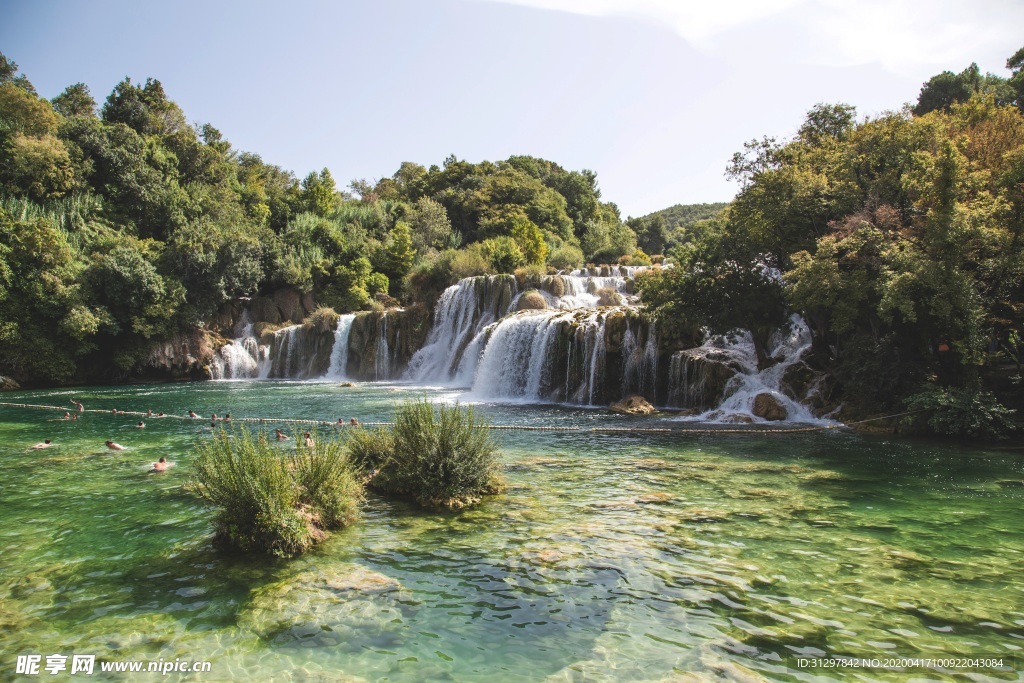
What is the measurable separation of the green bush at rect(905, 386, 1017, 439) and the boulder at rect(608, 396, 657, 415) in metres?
7.38

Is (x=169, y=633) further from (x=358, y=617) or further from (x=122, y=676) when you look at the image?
(x=358, y=617)

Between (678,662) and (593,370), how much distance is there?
17601mm

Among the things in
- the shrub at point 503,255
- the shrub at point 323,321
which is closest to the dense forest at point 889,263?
the shrub at point 503,255

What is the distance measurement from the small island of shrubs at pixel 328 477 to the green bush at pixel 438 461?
15 millimetres

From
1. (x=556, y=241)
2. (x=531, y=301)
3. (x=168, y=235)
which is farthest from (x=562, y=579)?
(x=556, y=241)

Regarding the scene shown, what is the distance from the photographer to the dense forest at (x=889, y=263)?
12.9m

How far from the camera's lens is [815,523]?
7.65 m

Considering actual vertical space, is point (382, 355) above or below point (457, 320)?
below

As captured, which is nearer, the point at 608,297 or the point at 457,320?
the point at 608,297

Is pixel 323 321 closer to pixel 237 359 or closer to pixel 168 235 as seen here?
pixel 237 359

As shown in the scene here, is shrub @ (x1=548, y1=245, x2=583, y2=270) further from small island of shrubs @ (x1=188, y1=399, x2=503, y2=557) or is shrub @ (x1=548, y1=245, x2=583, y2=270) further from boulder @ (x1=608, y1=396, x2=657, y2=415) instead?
small island of shrubs @ (x1=188, y1=399, x2=503, y2=557)

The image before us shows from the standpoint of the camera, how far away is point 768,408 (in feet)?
56.2

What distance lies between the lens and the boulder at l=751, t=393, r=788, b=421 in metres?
17.0

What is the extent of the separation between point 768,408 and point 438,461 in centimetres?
1209
